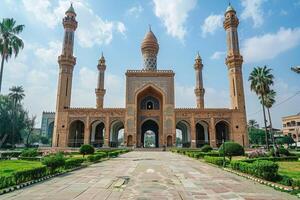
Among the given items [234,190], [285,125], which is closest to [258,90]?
[234,190]

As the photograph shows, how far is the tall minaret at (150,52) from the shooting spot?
48325 millimetres

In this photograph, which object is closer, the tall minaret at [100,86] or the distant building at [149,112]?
the distant building at [149,112]

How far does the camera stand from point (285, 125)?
73.4m

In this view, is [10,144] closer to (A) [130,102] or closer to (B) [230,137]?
(A) [130,102]

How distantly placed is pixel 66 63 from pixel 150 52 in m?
16.5

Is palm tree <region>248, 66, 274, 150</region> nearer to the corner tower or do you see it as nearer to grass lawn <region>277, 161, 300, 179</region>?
grass lawn <region>277, 161, 300, 179</region>

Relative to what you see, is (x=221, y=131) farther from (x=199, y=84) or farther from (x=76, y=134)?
(x=76, y=134)

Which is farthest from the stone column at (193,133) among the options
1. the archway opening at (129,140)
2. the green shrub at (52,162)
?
the green shrub at (52,162)

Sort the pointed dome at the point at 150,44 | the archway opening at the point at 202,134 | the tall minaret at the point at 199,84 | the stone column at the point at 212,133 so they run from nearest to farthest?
the stone column at the point at 212,133, the archway opening at the point at 202,134, the tall minaret at the point at 199,84, the pointed dome at the point at 150,44

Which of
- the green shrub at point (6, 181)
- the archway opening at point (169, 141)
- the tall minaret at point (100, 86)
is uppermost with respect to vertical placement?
the tall minaret at point (100, 86)

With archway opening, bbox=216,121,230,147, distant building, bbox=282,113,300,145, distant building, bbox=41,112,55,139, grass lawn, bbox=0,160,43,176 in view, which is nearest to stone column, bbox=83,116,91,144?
archway opening, bbox=216,121,230,147

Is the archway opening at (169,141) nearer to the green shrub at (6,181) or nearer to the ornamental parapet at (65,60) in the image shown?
the ornamental parapet at (65,60)

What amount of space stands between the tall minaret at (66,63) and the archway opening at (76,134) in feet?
13.3

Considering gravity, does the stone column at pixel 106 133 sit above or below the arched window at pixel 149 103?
below
